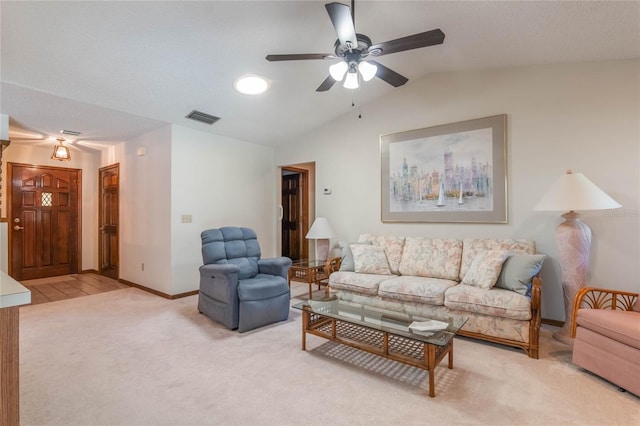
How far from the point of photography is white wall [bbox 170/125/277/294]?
441 cm

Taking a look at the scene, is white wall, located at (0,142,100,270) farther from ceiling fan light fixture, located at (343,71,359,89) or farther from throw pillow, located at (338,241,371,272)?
ceiling fan light fixture, located at (343,71,359,89)

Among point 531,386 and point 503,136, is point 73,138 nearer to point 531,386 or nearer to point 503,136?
point 503,136

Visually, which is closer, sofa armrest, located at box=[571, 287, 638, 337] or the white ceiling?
the white ceiling

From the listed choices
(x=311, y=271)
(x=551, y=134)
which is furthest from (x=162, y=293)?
(x=551, y=134)

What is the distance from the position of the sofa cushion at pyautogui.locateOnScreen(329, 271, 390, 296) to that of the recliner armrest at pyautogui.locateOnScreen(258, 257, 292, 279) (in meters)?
0.58

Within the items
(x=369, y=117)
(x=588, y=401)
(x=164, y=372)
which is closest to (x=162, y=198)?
(x=164, y=372)

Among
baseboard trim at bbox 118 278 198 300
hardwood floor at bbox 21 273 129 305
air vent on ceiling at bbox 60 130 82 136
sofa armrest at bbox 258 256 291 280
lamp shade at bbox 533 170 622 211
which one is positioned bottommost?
hardwood floor at bbox 21 273 129 305

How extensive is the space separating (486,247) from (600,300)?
3.37 feet

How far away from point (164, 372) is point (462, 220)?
3408 mm

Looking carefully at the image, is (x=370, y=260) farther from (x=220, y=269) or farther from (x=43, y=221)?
(x=43, y=221)

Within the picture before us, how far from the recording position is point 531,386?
2162 mm

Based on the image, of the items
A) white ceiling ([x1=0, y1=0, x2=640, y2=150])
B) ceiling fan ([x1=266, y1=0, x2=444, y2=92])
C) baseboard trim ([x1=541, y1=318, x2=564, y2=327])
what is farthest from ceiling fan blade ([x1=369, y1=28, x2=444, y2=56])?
baseboard trim ([x1=541, y1=318, x2=564, y2=327])

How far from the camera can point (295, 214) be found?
661 centimetres

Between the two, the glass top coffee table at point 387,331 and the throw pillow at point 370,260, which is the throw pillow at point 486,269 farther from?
the throw pillow at point 370,260
